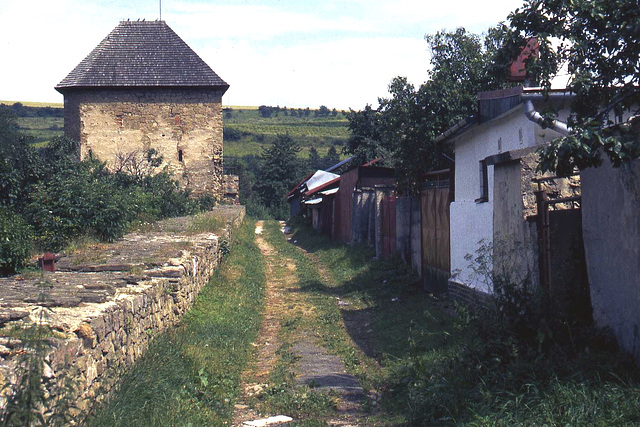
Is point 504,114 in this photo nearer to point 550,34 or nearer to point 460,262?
point 460,262

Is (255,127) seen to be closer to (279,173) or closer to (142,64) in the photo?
(279,173)

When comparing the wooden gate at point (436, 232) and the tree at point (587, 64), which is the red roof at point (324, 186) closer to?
the wooden gate at point (436, 232)

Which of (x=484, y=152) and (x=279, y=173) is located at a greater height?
(x=279, y=173)

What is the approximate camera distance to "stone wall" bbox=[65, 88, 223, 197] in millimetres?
26281

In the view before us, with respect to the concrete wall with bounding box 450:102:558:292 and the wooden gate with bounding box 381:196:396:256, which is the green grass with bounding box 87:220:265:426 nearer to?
the concrete wall with bounding box 450:102:558:292

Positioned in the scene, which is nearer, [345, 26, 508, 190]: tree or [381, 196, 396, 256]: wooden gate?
[345, 26, 508, 190]: tree

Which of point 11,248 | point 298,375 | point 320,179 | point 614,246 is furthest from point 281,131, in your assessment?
point 614,246

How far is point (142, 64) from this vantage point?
1053 inches

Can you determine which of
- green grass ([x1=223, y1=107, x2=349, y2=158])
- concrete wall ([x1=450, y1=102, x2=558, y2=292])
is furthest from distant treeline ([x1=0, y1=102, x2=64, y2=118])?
concrete wall ([x1=450, y1=102, x2=558, y2=292])

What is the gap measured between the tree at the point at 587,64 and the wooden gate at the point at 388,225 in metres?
9.69

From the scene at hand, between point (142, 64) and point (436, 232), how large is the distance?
734 inches

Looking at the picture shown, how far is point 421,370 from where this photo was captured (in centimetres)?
711

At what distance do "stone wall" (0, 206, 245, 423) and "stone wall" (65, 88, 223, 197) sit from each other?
49.1ft

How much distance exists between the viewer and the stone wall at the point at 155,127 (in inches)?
1035
